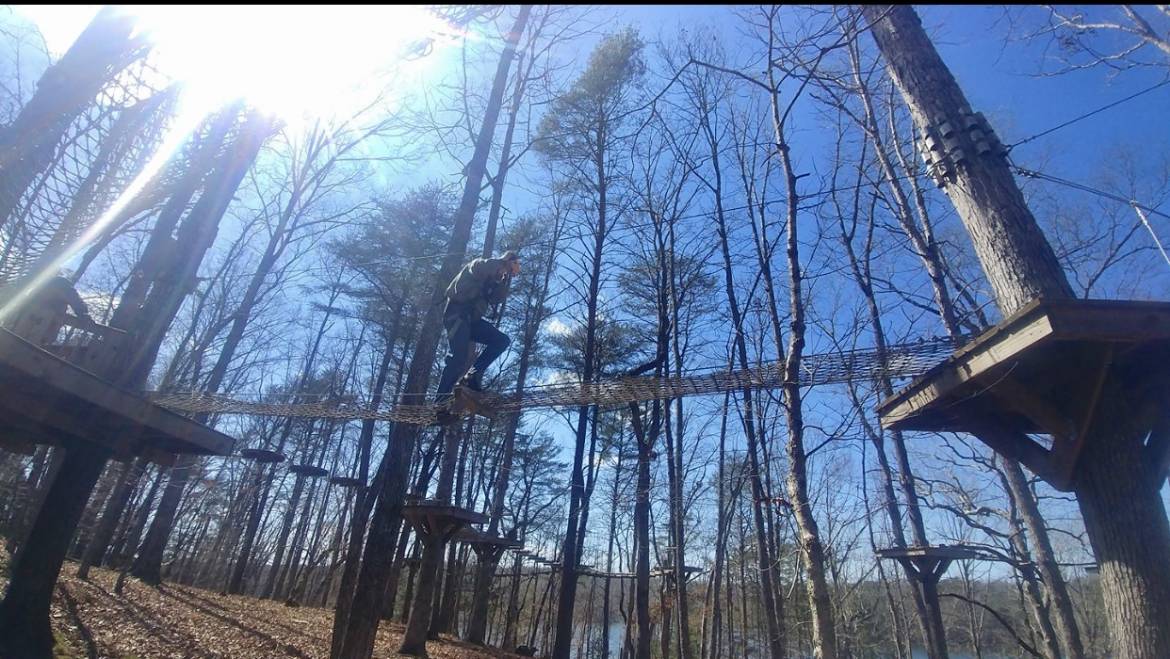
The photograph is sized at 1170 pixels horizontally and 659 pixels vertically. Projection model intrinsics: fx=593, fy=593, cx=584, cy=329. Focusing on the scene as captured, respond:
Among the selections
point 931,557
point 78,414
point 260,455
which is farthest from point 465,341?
point 260,455

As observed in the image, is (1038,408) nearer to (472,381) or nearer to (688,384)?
(688,384)

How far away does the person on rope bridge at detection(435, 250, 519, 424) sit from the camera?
4836 millimetres

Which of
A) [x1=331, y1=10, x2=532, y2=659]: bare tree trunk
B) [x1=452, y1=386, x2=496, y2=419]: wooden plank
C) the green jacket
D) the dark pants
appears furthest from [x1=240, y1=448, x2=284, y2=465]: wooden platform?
[x1=452, y1=386, x2=496, y2=419]: wooden plank

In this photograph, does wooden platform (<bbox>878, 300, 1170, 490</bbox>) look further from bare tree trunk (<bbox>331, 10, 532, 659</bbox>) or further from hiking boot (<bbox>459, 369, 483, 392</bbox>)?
bare tree trunk (<bbox>331, 10, 532, 659</bbox>)

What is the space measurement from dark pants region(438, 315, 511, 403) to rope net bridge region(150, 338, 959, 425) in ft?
1.34

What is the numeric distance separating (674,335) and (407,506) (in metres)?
6.32

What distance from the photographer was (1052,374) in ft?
9.45

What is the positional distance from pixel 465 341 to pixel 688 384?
1.99 m

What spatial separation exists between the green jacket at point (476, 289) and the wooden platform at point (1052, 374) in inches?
122

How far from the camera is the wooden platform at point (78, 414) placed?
3301 mm

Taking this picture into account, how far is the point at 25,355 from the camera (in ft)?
10.4

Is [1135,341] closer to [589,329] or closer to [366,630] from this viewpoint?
[366,630]

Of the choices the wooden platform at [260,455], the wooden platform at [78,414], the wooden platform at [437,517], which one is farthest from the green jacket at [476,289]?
the wooden platform at [260,455]

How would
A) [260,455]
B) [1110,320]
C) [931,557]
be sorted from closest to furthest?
[1110,320]
[931,557]
[260,455]
